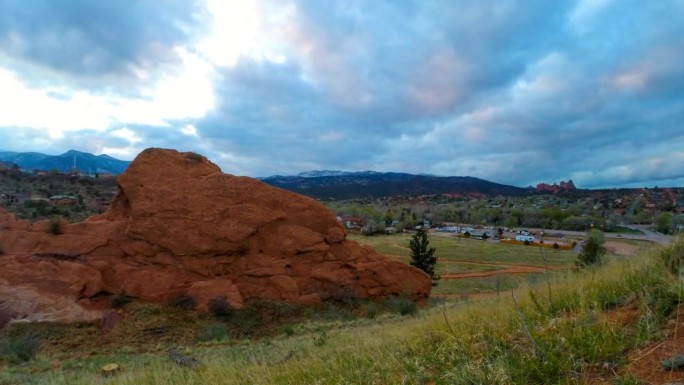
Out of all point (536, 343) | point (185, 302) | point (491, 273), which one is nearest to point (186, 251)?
point (185, 302)

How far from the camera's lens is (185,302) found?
1620 cm

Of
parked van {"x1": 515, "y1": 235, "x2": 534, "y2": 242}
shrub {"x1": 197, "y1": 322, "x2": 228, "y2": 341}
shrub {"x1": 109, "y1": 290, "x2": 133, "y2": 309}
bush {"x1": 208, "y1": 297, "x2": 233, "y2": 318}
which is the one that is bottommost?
parked van {"x1": 515, "y1": 235, "x2": 534, "y2": 242}

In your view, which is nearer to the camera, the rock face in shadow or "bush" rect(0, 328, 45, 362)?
"bush" rect(0, 328, 45, 362)

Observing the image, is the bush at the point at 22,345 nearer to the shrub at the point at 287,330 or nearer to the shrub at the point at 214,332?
the shrub at the point at 214,332

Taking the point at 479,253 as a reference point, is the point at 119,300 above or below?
above

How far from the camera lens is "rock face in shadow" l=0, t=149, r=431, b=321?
15516mm

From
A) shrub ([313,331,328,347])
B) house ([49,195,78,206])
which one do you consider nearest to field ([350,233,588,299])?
shrub ([313,331,328,347])

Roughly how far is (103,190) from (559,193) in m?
138

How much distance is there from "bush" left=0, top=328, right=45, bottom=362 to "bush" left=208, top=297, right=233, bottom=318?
539 centimetres

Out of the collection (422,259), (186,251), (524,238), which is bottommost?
(524,238)

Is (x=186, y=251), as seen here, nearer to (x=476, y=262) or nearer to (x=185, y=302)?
(x=185, y=302)

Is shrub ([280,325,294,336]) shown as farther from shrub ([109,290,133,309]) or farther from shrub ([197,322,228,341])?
shrub ([109,290,133,309])

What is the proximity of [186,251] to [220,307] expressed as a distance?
2.90 meters

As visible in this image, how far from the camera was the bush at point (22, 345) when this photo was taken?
11531 millimetres
